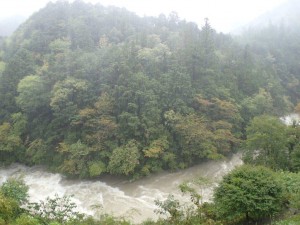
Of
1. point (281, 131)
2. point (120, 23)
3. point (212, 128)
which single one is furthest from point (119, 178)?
point (120, 23)

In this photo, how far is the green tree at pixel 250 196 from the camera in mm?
11562

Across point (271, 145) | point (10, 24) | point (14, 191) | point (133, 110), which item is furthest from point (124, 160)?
point (10, 24)

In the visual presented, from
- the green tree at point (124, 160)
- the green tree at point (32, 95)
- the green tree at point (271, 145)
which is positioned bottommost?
the green tree at point (124, 160)

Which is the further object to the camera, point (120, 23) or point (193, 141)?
point (120, 23)

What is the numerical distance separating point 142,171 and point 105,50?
11.9 m

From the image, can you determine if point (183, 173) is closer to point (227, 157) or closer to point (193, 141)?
point (193, 141)

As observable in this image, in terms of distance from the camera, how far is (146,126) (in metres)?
24.0

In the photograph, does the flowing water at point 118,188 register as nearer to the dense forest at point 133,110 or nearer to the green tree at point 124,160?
the dense forest at point 133,110

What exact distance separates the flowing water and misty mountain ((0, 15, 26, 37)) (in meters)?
45.5

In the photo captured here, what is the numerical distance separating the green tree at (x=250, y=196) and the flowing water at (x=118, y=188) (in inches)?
249

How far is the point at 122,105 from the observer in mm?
24797

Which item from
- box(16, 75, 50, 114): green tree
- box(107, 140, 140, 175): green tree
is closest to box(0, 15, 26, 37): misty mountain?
box(16, 75, 50, 114): green tree

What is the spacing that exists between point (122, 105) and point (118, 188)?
634 cm

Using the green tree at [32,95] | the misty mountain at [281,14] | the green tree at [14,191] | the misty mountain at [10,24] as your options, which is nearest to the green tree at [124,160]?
the green tree at [32,95]
